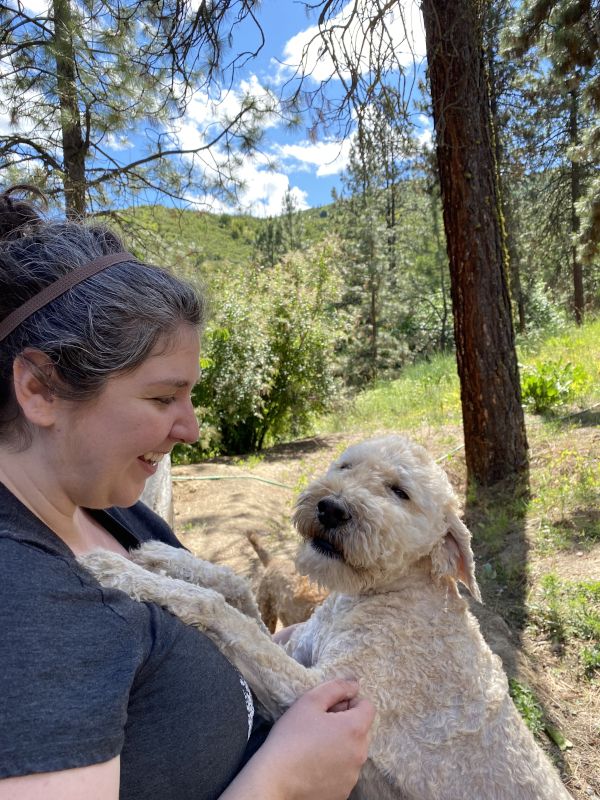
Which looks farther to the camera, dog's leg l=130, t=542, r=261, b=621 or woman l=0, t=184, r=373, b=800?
dog's leg l=130, t=542, r=261, b=621

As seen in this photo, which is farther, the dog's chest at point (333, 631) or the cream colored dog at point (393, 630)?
the dog's chest at point (333, 631)

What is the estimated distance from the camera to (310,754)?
1.25 metres

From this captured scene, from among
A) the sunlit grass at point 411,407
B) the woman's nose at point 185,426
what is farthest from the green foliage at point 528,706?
the sunlit grass at point 411,407

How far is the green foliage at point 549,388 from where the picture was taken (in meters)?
7.38

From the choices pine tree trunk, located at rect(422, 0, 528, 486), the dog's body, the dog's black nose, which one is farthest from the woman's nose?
pine tree trunk, located at rect(422, 0, 528, 486)

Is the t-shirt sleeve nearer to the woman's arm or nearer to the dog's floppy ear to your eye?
the woman's arm

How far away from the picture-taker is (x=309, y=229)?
77.4 metres

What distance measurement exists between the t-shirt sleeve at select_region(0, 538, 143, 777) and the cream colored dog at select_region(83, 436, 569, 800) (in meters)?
0.47

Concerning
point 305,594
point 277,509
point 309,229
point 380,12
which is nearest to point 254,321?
point 277,509

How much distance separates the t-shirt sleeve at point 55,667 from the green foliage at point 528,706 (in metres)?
2.68

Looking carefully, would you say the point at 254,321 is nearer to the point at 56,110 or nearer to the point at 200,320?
the point at 56,110

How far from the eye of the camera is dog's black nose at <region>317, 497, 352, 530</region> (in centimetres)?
210

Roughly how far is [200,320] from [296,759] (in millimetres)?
1045

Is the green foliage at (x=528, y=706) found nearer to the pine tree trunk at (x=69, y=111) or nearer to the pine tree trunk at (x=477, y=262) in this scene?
the pine tree trunk at (x=477, y=262)
